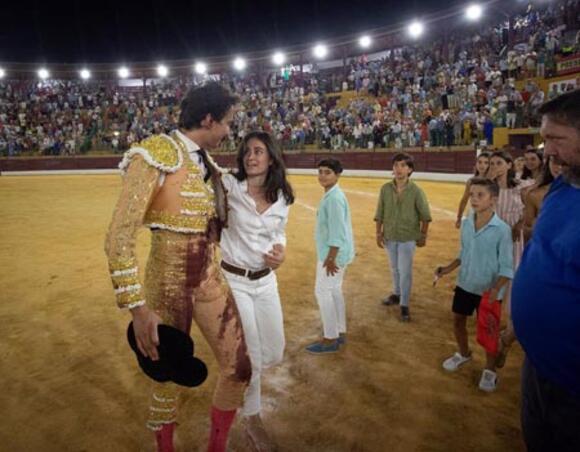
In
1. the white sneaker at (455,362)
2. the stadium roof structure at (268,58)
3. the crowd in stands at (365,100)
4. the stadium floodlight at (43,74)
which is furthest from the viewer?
the stadium floodlight at (43,74)

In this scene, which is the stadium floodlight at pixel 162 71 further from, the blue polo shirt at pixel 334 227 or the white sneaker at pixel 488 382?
the white sneaker at pixel 488 382

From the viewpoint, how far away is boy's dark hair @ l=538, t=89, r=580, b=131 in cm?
133

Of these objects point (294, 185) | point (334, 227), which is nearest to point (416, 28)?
point (294, 185)

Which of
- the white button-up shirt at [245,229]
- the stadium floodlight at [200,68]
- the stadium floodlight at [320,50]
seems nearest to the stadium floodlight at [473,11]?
the stadium floodlight at [320,50]

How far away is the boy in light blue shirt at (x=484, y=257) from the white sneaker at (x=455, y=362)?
24 cm

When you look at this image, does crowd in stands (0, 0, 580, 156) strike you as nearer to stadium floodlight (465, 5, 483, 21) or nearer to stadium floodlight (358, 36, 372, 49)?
stadium floodlight (465, 5, 483, 21)

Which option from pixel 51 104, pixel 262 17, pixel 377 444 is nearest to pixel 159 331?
pixel 377 444

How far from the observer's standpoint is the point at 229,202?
2123 mm

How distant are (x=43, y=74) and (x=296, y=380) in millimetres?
32728

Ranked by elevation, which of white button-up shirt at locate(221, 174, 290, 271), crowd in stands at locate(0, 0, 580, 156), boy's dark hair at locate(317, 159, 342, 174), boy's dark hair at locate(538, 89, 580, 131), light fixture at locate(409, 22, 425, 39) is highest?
light fixture at locate(409, 22, 425, 39)

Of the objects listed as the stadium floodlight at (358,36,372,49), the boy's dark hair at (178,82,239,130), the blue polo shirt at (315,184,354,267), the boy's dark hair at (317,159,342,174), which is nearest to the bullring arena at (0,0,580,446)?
the boy's dark hair at (178,82,239,130)

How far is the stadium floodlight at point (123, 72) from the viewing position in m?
30.1

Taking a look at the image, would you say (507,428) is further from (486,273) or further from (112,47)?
(112,47)

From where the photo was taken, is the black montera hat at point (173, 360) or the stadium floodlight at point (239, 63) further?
the stadium floodlight at point (239, 63)
